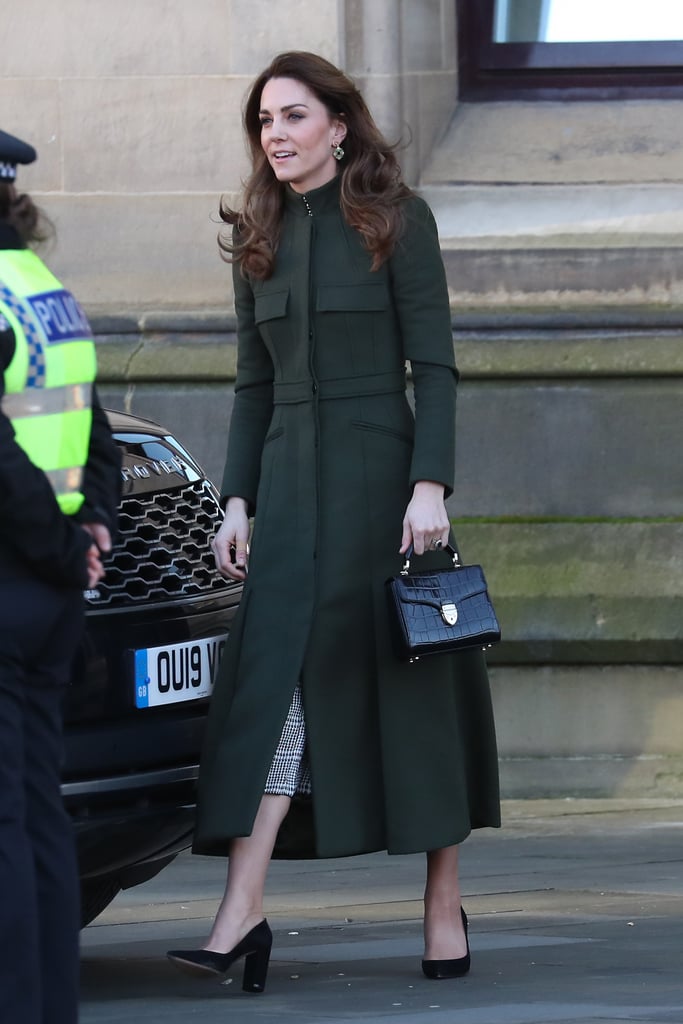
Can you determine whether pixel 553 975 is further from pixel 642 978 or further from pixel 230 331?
pixel 230 331

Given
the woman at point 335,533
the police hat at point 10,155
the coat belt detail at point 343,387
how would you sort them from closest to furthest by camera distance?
the police hat at point 10,155, the woman at point 335,533, the coat belt detail at point 343,387

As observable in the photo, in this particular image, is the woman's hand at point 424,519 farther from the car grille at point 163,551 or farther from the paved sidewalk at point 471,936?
the paved sidewalk at point 471,936

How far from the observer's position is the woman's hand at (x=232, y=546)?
4734 millimetres

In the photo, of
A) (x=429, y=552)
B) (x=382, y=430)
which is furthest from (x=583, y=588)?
(x=382, y=430)

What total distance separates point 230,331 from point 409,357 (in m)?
3.69

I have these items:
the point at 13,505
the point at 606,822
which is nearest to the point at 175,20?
the point at 606,822

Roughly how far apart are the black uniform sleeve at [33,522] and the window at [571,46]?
5.83m

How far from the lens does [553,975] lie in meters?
4.70

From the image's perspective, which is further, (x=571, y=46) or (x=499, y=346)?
(x=571, y=46)

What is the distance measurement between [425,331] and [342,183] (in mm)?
370

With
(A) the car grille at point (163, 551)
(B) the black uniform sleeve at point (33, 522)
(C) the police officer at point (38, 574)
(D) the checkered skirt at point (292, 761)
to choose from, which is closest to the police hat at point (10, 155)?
(C) the police officer at point (38, 574)

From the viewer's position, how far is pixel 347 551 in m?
4.68

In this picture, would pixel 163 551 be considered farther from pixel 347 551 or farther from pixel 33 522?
pixel 33 522

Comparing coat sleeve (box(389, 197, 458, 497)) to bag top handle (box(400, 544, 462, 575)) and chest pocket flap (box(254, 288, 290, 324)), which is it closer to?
bag top handle (box(400, 544, 462, 575))
